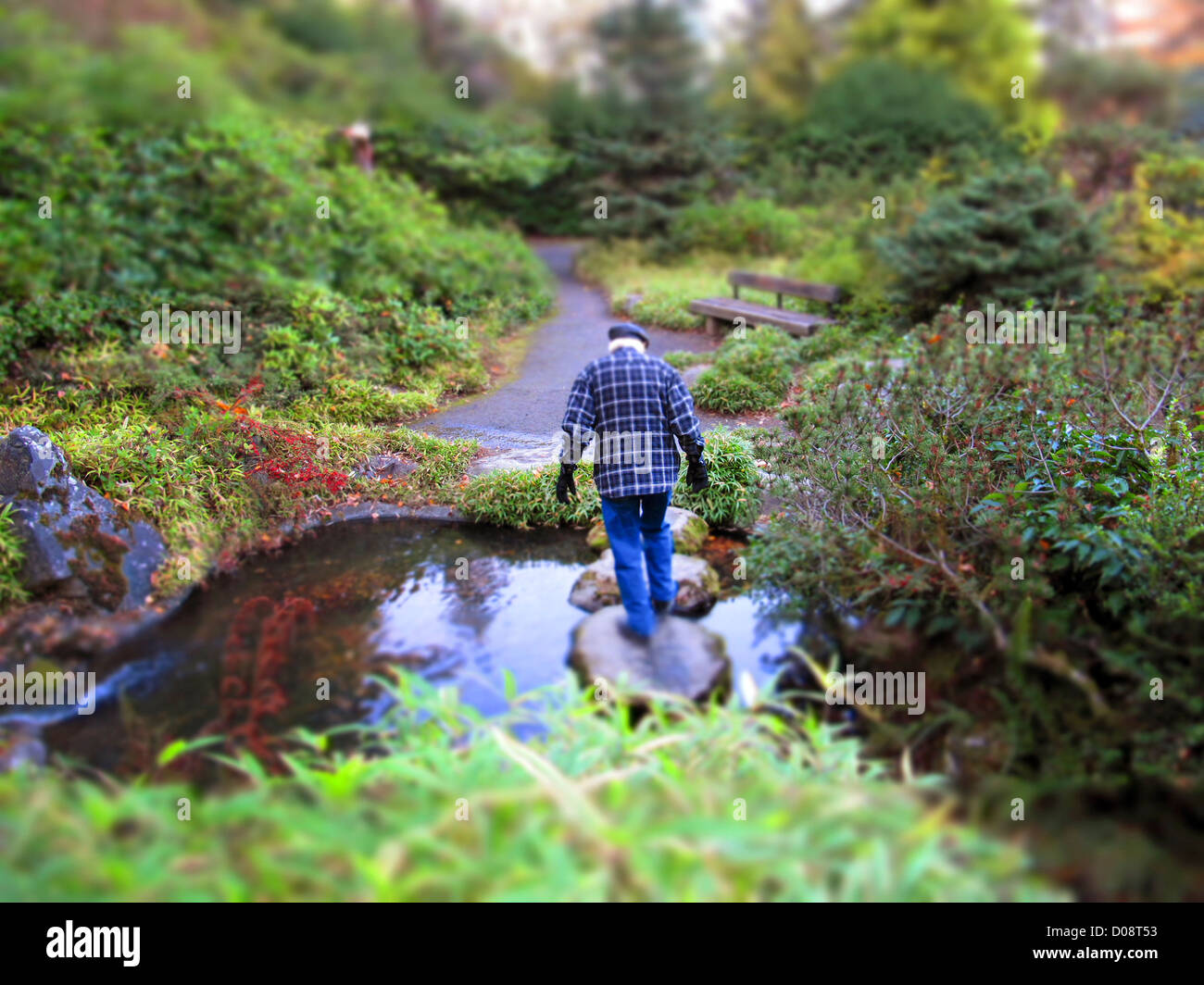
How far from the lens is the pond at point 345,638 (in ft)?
13.4

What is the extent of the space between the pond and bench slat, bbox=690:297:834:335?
5144 millimetres

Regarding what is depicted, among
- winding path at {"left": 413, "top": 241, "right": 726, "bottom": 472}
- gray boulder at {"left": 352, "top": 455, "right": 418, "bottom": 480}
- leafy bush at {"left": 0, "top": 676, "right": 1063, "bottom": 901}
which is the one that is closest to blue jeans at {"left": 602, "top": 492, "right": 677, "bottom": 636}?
leafy bush at {"left": 0, "top": 676, "right": 1063, "bottom": 901}

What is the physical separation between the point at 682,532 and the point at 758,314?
557 cm

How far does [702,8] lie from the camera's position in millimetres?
11422

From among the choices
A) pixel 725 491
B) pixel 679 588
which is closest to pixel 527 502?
pixel 725 491

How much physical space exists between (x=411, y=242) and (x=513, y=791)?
9601mm

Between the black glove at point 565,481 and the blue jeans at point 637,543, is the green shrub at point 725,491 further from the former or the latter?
the black glove at point 565,481

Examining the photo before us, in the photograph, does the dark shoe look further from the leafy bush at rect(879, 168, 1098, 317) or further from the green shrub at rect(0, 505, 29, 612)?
the leafy bush at rect(879, 168, 1098, 317)

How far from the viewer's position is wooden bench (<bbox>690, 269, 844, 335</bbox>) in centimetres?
1023

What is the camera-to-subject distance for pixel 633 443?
4.56 m

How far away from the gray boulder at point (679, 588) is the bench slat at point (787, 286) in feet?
20.6

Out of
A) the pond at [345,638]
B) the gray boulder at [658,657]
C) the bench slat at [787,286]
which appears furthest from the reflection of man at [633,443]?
the bench slat at [787,286]

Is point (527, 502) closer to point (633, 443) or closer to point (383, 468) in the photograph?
point (383, 468)
